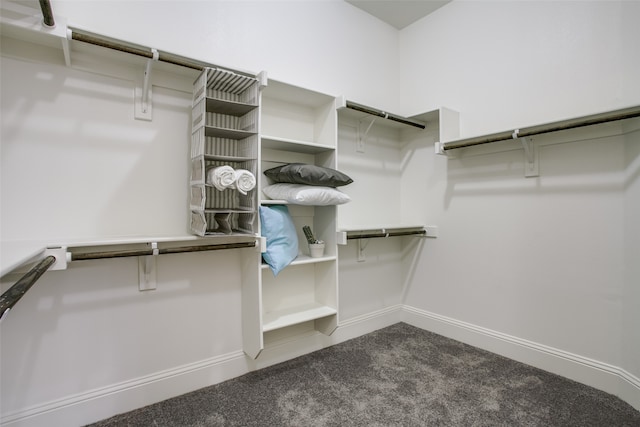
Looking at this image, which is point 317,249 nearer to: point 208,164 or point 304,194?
point 304,194

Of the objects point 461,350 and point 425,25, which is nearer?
point 461,350

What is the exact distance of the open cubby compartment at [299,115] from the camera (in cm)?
224

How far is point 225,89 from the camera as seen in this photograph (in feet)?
6.45

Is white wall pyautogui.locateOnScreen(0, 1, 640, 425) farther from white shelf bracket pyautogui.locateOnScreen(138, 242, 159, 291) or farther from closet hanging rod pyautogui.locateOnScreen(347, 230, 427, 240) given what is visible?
closet hanging rod pyautogui.locateOnScreen(347, 230, 427, 240)

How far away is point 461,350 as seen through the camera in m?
2.45

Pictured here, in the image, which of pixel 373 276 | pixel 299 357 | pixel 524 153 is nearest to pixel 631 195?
pixel 524 153

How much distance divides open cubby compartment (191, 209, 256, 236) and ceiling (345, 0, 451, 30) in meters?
2.09

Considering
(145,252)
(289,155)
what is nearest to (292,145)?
(289,155)

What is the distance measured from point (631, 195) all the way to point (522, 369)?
4.12 feet

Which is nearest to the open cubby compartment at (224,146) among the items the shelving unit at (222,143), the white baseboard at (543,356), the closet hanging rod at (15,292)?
the shelving unit at (222,143)

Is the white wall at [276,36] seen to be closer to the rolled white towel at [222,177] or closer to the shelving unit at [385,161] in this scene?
the shelving unit at [385,161]

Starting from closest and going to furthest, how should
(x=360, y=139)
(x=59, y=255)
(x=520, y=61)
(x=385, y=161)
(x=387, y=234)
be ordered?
(x=59, y=255) < (x=520, y=61) < (x=387, y=234) < (x=360, y=139) < (x=385, y=161)

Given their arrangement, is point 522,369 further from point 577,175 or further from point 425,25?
point 425,25

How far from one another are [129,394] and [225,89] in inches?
70.9
